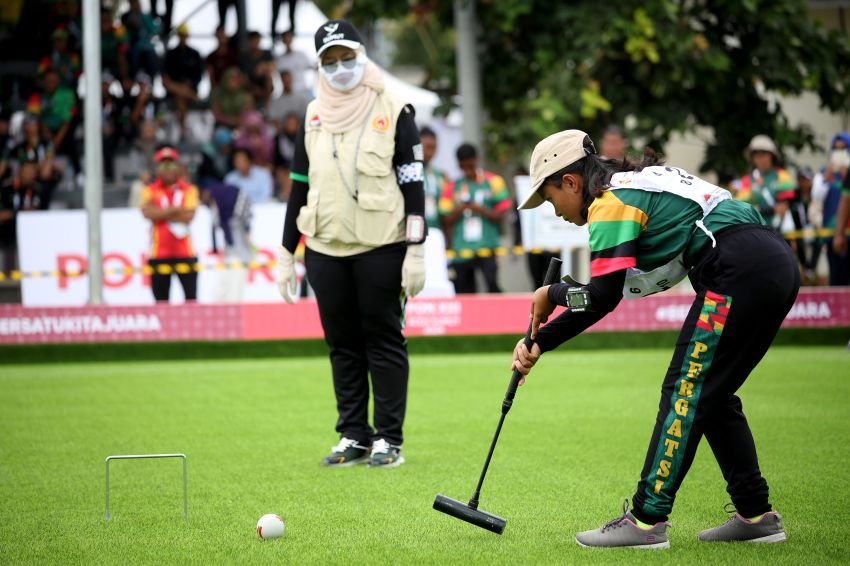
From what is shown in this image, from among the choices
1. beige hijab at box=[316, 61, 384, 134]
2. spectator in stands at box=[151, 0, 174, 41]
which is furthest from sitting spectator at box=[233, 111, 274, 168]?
beige hijab at box=[316, 61, 384, 134]

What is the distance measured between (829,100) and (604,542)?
14294 millimetres

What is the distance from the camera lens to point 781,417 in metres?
7.59

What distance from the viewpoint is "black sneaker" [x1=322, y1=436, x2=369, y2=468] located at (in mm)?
6277

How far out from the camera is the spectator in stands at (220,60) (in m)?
17.9

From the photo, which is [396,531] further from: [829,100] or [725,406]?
[829,100]

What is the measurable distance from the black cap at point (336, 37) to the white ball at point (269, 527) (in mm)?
2503

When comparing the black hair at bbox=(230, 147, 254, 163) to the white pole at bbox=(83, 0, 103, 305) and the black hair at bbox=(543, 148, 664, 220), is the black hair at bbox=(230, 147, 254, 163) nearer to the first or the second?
the white pole at bbox=(83, 0, 103, 305)

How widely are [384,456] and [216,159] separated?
10.5 meters

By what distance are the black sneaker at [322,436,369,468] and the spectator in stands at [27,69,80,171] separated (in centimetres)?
1145

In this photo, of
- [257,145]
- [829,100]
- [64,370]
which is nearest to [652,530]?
[64,370]

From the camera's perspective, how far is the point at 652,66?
1678 cm

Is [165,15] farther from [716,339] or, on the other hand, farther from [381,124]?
[716,339]

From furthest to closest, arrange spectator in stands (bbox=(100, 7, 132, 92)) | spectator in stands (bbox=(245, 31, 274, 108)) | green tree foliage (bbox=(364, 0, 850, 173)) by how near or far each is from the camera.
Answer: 1. spectator in stands (bbox=(245, 31, 274, 108))
2. spectator in stands (bbox=(100, 7, 132, 92))
3. green tree foliage (bbox=(364, 0, 850, 173))

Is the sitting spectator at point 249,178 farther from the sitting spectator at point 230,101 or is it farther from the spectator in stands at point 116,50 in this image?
the spectator in stands at point 116,50
